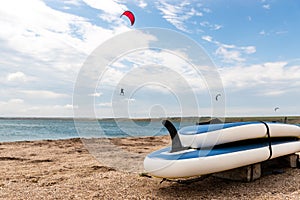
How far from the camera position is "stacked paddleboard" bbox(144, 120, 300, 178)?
3674 mm

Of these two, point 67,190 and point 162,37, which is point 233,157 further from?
point 162,37

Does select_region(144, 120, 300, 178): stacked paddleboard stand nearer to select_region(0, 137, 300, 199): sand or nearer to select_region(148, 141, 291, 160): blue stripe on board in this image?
select_region(148, 141, 291, 160): blue stripe on board

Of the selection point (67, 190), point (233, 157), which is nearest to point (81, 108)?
point (67, 190)

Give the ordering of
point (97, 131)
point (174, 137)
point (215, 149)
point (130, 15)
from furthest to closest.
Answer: point (97, 131)
point (130, 15)
point (174, 137)
point (215, 149)

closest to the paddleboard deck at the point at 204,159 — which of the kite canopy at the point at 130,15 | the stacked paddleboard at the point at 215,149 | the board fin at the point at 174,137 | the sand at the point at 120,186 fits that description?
the stacked paddleboard at the point at 215,149

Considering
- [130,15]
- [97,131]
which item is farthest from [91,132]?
[130,15]

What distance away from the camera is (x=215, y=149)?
13.5ft

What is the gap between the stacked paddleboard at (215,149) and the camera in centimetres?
367

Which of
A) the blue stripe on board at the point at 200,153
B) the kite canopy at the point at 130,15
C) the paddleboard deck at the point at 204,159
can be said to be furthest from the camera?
the kite canopy at the point at 130,15

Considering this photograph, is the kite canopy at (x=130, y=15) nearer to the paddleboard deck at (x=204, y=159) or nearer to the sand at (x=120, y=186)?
the paddleboard deck at (x=204, y=159)

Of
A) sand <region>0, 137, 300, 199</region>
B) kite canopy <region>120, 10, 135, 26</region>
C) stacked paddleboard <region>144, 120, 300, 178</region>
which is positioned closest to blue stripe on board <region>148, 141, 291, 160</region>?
stacked paddleboard <region>144, 120, 300, 178</region>

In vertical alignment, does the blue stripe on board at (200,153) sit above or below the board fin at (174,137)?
below

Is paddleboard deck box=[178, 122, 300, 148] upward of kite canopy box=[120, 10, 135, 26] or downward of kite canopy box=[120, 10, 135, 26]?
downward

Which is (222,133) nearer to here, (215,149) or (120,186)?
(215,149)
